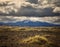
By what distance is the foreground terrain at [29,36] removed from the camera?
347 cm

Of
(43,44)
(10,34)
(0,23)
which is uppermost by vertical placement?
(0,23)

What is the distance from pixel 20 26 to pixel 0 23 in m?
0.50

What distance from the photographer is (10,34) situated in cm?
358

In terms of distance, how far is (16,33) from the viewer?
11.8 ft

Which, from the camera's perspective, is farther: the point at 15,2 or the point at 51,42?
the point at 15,2

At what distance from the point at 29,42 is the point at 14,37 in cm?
38

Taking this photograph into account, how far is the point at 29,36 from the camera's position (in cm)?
356

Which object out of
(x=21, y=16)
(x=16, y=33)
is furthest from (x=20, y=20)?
(x=16, y=33)

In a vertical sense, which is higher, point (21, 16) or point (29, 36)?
point (21, 16)

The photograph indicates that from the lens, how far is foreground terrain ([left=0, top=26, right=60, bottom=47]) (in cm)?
347

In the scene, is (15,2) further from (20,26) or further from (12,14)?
(20,26)

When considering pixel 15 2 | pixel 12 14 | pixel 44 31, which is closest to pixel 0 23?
pixel 12 14

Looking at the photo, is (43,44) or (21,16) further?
(21,16)

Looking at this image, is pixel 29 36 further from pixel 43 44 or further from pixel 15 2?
pixel 15 2
